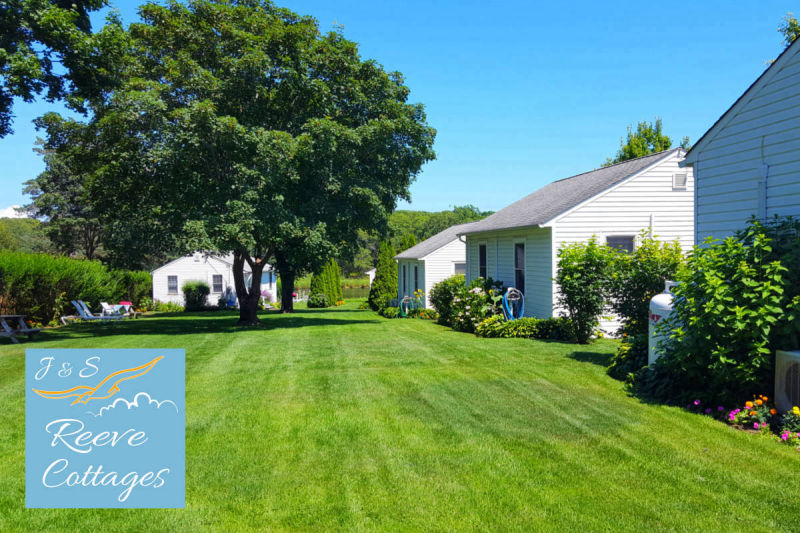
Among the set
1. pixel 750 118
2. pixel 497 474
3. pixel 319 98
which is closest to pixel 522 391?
pixel 497 474

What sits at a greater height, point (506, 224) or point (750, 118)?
point (750, 118)

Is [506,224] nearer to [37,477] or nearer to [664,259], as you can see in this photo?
[664,259]

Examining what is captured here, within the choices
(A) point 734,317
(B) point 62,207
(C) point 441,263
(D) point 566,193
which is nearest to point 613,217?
(D) point 566,193

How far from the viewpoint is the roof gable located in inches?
295

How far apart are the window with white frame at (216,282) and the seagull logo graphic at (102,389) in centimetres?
3815

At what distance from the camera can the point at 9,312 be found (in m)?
18.8

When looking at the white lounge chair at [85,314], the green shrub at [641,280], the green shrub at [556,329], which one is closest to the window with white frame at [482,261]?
the green shrub at [556,329]

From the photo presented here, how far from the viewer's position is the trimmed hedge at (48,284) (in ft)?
60.2

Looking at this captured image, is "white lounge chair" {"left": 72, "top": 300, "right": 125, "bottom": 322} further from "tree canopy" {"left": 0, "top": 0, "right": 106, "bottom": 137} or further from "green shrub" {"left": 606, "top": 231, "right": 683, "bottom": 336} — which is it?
"green shrub" {"left": 606, "top": 231, "right": 683, "bottom": 336}

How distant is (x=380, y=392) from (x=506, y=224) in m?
10.6

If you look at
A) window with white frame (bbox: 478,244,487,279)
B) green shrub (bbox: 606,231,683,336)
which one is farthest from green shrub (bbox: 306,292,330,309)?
green shrub (bbox: 606,231,683,336)

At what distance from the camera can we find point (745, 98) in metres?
8.29

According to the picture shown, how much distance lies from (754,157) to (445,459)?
6.37 meters

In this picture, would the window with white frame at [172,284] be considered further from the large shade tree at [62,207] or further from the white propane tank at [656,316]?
the white propane tank at [656,316]
